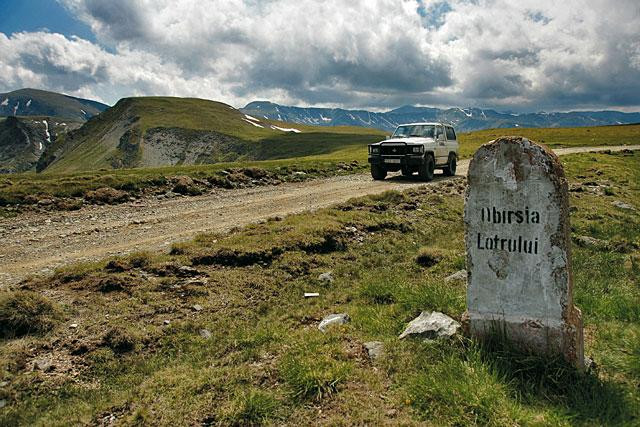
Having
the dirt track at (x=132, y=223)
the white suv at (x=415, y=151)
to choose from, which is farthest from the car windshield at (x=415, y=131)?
the dirt track at (x=132, y=223)

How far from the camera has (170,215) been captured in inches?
560

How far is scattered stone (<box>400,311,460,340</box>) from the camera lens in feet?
19.3

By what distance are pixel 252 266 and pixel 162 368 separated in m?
3.69

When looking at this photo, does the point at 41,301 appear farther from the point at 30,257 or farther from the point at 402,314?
the point at 402,314

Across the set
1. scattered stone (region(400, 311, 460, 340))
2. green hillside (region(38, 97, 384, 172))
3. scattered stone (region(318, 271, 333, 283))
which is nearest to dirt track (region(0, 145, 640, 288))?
scattered stone (region(318, 271, 333, 283))

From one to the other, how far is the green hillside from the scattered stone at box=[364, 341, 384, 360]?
104 m

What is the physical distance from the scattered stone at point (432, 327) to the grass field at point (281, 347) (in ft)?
0.54

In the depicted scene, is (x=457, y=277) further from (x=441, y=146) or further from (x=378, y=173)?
(x=441, y=146)

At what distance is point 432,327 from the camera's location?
19.6 feet

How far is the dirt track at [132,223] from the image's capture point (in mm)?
9867

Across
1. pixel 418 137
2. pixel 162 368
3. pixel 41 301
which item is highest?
pixel 418 137

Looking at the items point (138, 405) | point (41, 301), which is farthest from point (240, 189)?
point (138, 405)

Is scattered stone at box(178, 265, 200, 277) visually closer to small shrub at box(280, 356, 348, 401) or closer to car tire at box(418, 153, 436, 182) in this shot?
small shrub at box(280, 356, 348, 401)

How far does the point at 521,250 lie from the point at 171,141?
6244 inches
